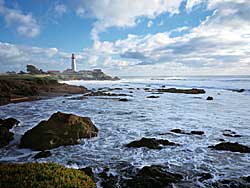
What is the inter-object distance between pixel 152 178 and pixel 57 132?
20.9ft

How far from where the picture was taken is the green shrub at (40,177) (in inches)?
219

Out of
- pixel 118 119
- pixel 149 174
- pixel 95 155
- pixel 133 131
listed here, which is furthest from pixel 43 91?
pixel 149 174

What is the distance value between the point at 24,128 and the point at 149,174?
10.1m

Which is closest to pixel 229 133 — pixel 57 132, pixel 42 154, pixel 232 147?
pixel 232 147

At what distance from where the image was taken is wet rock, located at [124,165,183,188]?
24.3ft

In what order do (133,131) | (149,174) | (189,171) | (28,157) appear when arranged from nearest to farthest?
(149,174)
(189,171)
(28,157)
(133,131)

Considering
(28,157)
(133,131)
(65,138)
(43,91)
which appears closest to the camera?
(28,157)

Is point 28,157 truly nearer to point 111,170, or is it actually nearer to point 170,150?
point 111,170

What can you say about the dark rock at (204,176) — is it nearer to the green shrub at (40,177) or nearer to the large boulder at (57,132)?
the green shrub at (40,177)

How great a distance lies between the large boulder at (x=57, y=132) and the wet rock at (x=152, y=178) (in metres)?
5.04

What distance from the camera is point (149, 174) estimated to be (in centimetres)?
812

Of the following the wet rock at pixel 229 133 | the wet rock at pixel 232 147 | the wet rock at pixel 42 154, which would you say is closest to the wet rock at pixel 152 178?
the wet rock at pixel 232 147

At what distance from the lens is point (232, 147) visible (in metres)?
11.2

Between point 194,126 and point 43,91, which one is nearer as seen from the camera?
point 194,126
